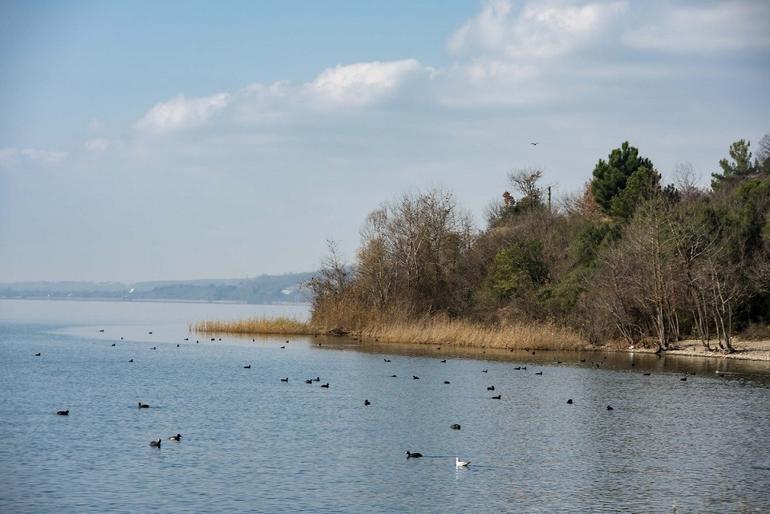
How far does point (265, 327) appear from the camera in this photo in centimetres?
8044

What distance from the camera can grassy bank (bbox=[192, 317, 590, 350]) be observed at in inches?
2527

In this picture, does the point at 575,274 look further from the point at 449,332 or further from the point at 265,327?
the point at 265,327

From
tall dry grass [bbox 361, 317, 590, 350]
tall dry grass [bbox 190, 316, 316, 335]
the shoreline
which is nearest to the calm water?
the shoreline

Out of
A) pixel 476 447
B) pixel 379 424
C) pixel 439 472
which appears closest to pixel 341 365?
pixel 379 424

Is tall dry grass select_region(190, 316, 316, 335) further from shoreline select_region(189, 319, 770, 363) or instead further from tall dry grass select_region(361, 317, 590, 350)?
tall dry grass select_region(361, 317, 590, 350)

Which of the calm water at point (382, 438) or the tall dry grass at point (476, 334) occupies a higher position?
the tall dry grass at point (476, 334)

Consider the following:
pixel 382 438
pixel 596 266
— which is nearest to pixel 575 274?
pixel 596 266

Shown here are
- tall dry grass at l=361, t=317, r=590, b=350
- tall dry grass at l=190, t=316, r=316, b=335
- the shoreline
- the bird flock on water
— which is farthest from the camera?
tall dry grass at l=190, t=316, r=316, b=335

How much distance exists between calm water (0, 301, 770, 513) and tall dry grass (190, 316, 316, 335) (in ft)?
77.9

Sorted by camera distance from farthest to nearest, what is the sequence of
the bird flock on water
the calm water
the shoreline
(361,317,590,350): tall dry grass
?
(361,317,590,350): tall dry grass → the shoreline → the bird flock on water → the calm water

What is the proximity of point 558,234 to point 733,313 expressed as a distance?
18208 mm

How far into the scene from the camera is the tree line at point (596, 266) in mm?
59781

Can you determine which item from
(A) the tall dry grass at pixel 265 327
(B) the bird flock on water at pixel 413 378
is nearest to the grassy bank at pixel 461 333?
(A) the tall dry grass at pixel 265 327

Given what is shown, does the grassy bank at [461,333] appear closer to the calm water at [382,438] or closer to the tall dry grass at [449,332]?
the tall dry grass at [449,332]
